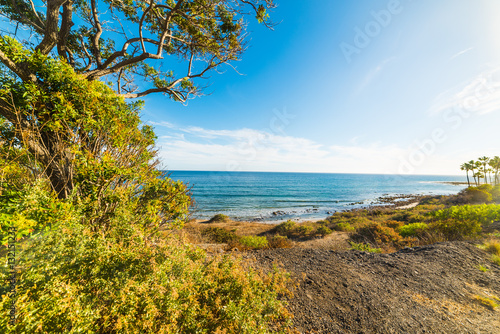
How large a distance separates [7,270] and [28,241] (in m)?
0.39

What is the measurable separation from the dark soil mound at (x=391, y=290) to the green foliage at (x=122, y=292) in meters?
1.62

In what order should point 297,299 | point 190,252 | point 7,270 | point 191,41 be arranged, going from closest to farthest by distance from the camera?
point 7,270
point 190,252
point 297,299
point 191,41

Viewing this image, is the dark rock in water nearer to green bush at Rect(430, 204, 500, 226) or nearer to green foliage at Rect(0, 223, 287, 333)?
green bush at Rect(430, 204, 500, 226)

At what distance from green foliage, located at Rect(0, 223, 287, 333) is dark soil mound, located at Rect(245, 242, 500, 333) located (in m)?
1.62

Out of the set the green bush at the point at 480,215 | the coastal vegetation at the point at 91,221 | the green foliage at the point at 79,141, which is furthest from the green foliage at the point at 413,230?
the green foliage at the point at 79,141

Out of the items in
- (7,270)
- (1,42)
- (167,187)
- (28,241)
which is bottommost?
(7,270)

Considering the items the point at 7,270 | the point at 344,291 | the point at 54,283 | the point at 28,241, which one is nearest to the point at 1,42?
the point at 28,241

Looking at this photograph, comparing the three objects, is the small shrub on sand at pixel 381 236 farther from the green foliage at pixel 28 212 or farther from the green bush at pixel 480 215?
the green foliage at pixel 28 212

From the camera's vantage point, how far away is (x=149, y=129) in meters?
4.88

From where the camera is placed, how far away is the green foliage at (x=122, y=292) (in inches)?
68.8

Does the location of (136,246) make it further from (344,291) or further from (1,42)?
(344,291)

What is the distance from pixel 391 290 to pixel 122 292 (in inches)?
226

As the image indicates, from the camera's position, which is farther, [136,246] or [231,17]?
[231,17]

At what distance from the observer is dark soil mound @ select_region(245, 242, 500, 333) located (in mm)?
3301
